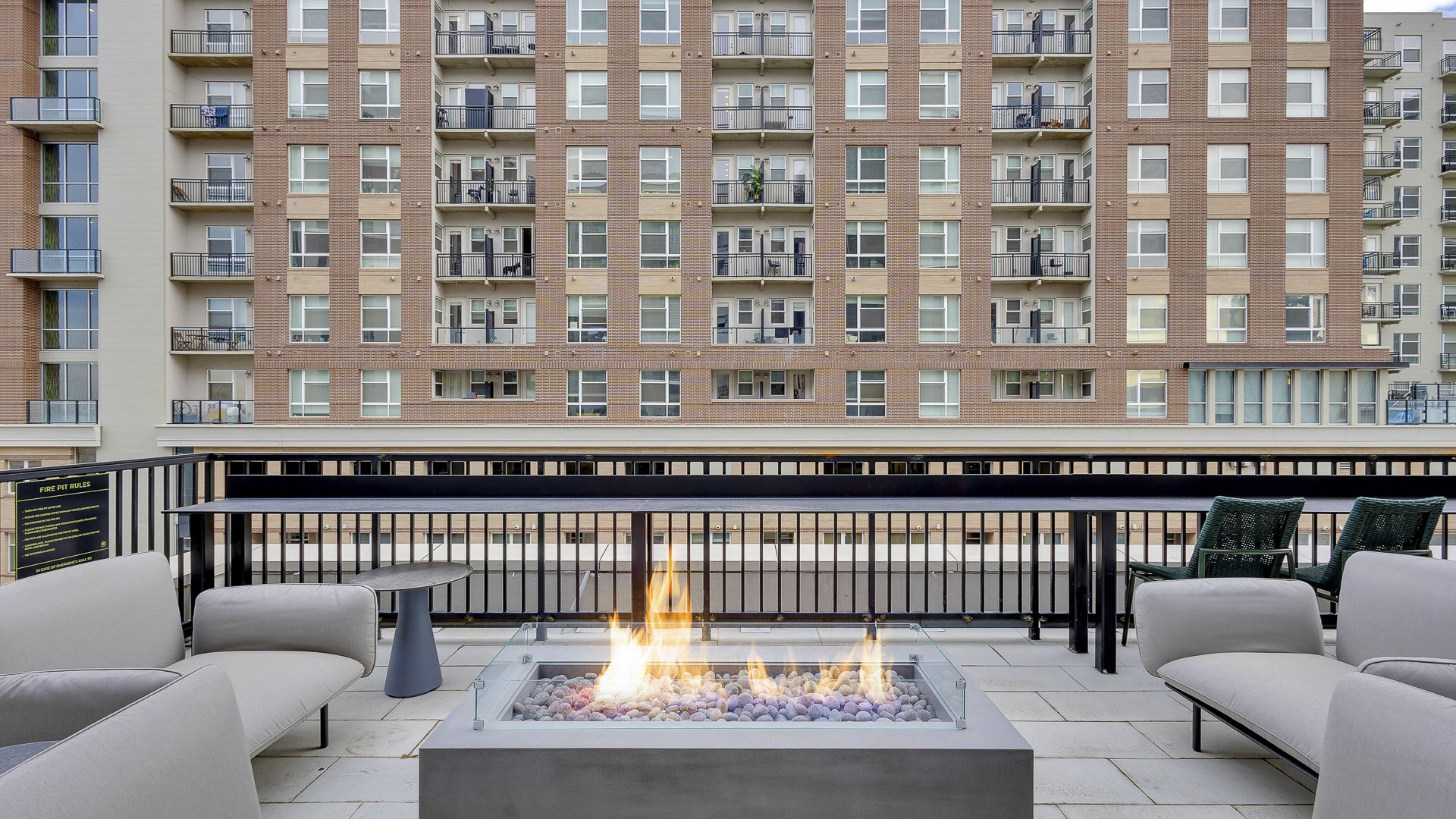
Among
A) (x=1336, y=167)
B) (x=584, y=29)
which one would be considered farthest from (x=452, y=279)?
(x=1336, y=167)

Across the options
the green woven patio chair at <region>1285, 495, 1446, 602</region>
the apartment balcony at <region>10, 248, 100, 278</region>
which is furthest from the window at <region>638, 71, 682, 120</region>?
the green woven patio chair at <region>1285, 495, 1446, 602</region>

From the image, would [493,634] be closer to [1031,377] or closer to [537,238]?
[537,238]

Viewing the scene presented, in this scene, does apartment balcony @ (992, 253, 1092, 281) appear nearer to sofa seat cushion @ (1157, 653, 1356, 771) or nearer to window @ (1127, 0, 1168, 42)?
window @ (1127, 0, 1168, 42)

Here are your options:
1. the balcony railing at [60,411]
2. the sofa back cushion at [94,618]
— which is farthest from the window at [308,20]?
the sofa back cushion at [94,618]

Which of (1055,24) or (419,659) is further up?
(1055,24)

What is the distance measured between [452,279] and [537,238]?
2.98 m

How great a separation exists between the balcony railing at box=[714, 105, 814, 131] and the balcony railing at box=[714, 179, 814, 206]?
1629 mm

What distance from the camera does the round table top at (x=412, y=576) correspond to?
3.93 metres

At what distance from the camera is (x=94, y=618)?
306 centimetres

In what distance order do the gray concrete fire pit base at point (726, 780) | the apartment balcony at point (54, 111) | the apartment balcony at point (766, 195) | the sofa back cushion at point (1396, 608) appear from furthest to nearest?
1. the apartment balcony at point (766, 195)
2. the apartment balcony at point (54, 111)
3. the sofa back cushion at point (1396, 608)
4. the gray concrete fire pit base at point (726, 780)

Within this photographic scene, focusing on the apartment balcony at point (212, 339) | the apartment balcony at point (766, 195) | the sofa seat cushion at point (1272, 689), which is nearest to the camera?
the sofa seat cushion at point (1272, 689)

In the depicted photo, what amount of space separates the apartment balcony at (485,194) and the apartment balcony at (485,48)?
3.58 m

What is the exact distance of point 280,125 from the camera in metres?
21.2

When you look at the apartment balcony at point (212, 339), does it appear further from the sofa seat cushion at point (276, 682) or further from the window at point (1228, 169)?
the window at point (1228, 169)
